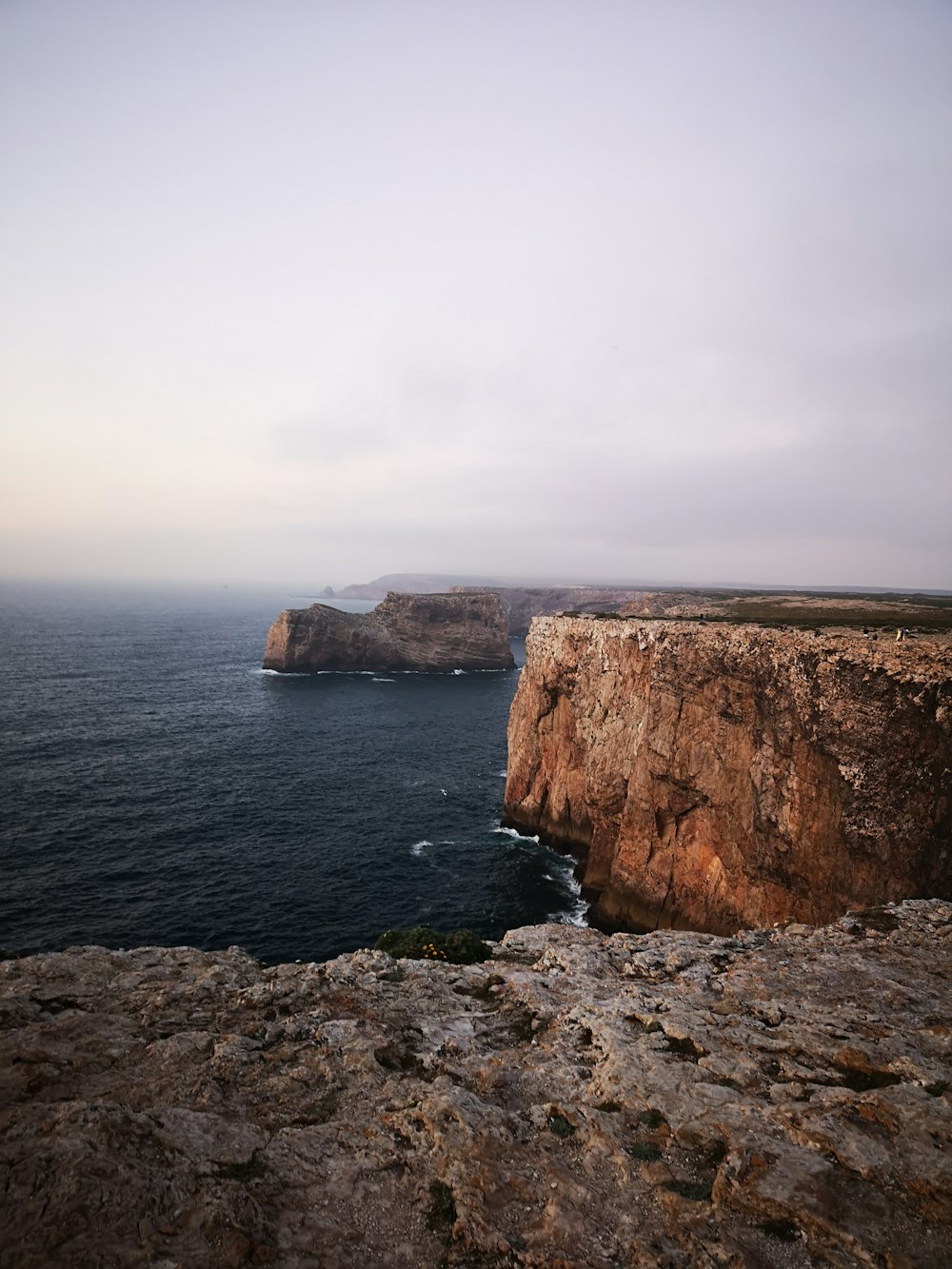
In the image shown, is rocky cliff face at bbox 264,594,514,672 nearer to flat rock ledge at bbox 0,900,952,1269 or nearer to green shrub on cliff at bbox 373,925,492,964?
green shrub on cliff at bbox 373,925,492,964

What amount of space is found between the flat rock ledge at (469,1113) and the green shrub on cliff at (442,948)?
4246mm

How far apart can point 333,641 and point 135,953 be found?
104 meters

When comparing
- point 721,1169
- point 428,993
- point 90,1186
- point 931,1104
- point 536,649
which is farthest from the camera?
point 536,649

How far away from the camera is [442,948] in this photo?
20.7 m

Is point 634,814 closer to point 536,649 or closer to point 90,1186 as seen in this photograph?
point 536,649

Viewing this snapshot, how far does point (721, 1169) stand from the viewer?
28.7 feet

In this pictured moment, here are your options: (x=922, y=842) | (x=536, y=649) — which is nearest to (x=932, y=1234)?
(x=922, y=842)

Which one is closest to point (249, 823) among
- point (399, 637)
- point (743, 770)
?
point (743, 770)

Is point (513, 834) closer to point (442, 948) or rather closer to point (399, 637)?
point (442, 948)

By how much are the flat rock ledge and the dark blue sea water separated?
2077cm

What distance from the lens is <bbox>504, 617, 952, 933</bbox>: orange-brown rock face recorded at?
22.9 metres

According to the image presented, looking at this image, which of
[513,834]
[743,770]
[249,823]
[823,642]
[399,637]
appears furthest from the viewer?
[399,637]

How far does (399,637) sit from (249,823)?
7972 centimetres

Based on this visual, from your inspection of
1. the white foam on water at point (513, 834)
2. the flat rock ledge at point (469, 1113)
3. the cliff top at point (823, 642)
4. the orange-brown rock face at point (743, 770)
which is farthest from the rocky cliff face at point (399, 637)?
the flat rock ledge at point (469, 1113)
